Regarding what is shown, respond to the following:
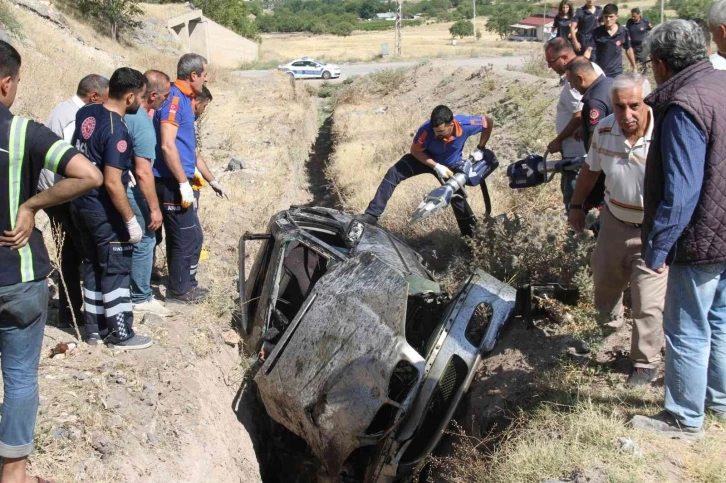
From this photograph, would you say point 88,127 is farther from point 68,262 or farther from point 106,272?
point 68,262

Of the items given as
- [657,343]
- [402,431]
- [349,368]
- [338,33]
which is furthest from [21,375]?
[338,33]

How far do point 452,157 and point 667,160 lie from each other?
12.2 ft

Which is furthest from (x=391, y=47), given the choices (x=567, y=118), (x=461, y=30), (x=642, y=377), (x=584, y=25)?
(x=642, y=377)

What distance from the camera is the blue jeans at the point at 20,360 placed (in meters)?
2.98

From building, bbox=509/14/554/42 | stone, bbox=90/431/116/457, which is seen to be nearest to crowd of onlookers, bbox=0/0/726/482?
stone, bbox=90/431/116/457

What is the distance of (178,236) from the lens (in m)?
5.43

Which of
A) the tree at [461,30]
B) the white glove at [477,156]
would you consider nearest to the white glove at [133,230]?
the white glove at [477,156]

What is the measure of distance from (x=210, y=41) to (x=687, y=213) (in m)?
42.0

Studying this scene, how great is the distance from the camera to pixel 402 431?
3863 millimetres

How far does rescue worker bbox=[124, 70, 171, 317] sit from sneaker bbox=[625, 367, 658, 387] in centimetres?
335

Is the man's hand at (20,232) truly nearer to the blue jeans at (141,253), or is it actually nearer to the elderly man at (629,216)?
the blue jeans at (141,253)

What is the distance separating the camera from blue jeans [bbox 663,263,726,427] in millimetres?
3229

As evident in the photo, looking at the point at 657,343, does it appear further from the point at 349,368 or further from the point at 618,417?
the point at 349,368

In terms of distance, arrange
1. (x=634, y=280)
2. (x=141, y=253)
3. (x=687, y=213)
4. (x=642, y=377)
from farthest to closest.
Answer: (x=141, y=253), (x=642, y=377), (x=634, y=280), (x=687, y=213)
